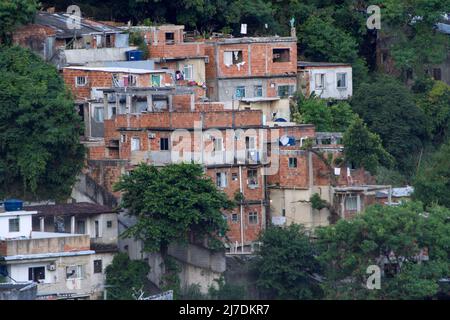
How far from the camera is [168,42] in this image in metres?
45.0

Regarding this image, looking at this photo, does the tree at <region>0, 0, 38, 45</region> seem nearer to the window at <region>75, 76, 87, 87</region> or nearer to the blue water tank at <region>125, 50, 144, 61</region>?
the window at <region>75, 76, 87, 87</region>

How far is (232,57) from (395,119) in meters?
4.12

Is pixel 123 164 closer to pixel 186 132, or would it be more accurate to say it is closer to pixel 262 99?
pixel 186 132

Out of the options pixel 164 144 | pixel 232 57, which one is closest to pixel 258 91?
pixel 232 57

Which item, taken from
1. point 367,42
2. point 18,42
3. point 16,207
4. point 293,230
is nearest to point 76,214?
point 16,207

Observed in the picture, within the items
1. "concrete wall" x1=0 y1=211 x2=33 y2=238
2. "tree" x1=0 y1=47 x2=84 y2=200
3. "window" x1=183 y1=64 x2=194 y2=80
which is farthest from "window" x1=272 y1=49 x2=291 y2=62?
"concrete wall" x1=0 y1=211 x2=33 y2=238

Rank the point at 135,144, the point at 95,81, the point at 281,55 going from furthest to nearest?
the point at 281,55 < the point at 95,81 < the point at 135,144

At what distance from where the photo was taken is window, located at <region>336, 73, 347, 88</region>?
46.4 meters

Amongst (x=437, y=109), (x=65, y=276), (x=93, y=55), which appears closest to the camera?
(x=65, y=276)

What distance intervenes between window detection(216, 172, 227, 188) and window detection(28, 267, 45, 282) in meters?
4.74

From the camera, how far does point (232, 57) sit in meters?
45.5

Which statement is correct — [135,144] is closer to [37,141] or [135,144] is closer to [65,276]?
[37,141]

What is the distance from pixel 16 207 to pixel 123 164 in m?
3.49
